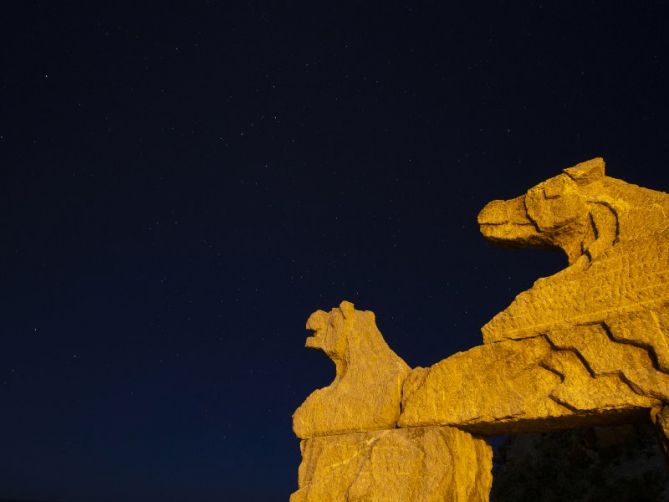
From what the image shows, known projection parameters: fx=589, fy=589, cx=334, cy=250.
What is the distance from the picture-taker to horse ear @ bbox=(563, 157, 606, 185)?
5.07 metres

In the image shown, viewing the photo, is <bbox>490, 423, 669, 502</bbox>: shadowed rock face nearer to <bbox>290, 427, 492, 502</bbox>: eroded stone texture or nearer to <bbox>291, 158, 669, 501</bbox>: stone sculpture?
<bbox>290, 427, 492, 502</bbox>: eroded stone texture

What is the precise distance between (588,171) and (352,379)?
313cm

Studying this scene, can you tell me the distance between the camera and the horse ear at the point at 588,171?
507 centimetres

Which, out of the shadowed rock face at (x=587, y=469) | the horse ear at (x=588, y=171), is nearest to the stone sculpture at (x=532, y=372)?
the horse ear at (x=588, y=171)

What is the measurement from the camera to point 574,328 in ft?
14.8

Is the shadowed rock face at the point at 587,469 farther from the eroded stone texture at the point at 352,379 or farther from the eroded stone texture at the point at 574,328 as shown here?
the eroded stone texture at the point at 574,328

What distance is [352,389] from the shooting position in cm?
623

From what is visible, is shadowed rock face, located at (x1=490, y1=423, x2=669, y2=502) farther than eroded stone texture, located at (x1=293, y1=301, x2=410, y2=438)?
Yes

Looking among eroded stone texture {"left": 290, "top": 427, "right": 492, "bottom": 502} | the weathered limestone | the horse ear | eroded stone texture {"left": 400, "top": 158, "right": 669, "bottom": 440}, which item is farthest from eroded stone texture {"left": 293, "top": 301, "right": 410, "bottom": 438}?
the horse ear

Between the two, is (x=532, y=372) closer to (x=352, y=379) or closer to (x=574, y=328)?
(x=574, y=328)

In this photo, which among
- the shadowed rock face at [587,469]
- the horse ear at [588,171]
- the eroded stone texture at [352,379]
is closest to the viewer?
the horse ear at [588,171]

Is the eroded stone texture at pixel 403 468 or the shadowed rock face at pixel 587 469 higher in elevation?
the shadowed rock face at pixel 587 469

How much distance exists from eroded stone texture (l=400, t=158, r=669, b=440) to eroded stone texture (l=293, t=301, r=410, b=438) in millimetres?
330

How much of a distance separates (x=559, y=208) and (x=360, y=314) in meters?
2.59
